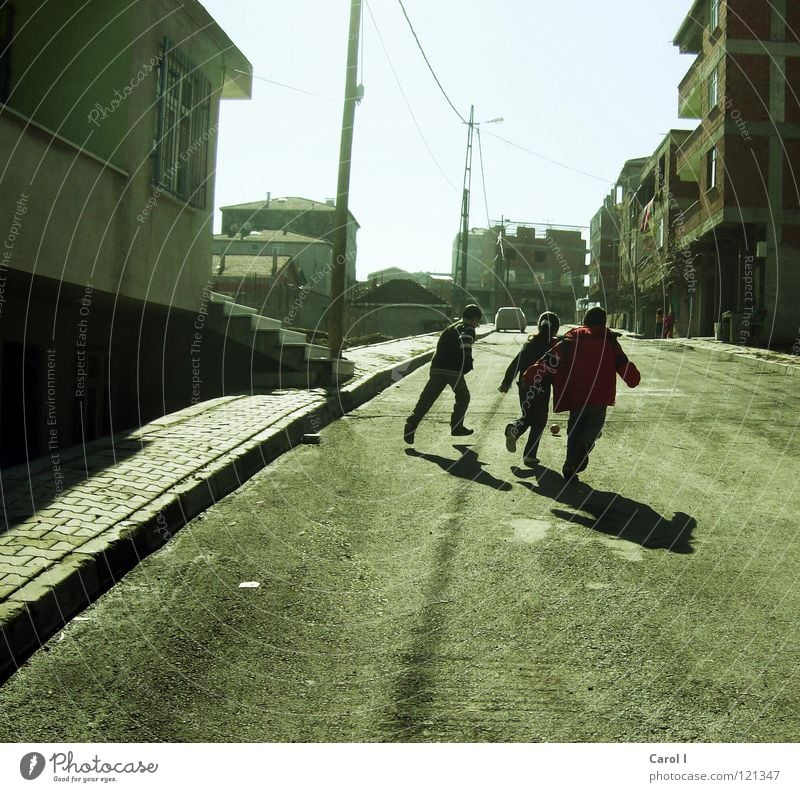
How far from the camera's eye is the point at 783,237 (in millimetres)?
31141

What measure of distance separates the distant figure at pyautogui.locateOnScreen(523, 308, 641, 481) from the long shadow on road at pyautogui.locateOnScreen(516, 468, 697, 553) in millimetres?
385

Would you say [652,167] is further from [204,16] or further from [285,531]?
[285,531]

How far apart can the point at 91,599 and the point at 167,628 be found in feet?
2.25

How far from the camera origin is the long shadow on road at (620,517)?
6090mm

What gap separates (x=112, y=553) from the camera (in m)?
5.26

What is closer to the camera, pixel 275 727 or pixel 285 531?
pixel 275 727

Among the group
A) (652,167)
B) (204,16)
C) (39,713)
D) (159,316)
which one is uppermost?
(652,167)

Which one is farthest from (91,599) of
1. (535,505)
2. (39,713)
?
(535,505)

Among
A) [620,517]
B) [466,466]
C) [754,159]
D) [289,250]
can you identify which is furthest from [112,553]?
[289,250]

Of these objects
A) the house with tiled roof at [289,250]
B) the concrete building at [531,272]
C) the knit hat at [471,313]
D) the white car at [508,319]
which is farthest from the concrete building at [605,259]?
the knit hat at [471,313]

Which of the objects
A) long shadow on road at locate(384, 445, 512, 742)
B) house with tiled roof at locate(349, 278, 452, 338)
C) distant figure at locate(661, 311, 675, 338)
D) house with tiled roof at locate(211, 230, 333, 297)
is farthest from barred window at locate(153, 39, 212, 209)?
house with tiled roof at locate(211, 230, 333, 297)

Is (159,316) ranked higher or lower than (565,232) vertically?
lower

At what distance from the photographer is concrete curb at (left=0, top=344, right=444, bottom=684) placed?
4168 millimetres

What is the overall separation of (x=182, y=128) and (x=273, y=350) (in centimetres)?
346
